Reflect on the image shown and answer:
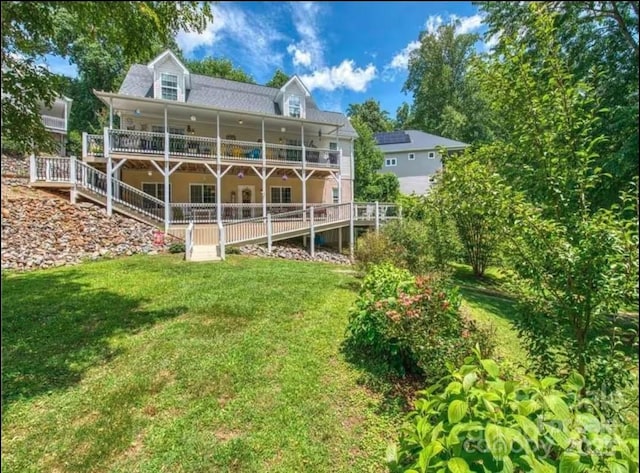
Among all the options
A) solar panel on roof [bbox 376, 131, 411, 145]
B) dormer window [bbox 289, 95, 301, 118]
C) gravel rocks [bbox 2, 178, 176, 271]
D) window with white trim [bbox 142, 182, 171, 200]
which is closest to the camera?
gravel rocks [bbox 2, 178, 176, 271]

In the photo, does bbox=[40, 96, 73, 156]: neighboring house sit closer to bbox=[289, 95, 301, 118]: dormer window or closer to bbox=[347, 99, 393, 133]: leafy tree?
bbox=[289, 95, 301, 118]: dormer window

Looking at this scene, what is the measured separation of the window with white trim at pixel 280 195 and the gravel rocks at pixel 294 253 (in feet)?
17.8

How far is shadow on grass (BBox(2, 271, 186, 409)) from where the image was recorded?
12.1 ft

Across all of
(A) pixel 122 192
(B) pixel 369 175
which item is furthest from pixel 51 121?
(B) pixel 369 175

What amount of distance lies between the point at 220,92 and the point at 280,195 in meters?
6.96

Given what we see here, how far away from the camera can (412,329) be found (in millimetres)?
3740

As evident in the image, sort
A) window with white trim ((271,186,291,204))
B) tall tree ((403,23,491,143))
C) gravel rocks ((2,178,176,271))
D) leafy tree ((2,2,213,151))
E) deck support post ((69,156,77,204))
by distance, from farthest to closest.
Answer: tall tree ((403,23,491,143))
window with white trim ((271,186,291,204))
deck support post ((69,156,77,204))
gravel rocks ((2,178,176,271))
leafy tree ((2,2,213,151))

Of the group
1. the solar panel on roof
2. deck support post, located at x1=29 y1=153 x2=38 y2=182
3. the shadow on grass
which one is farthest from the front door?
the solar panel on roof

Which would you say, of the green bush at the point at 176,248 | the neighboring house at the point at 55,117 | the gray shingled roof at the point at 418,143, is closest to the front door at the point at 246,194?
the green bush at the point at 176,248

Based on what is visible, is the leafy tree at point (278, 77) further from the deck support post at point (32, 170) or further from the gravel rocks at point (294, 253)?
the gravel rocks at point (294, 253)

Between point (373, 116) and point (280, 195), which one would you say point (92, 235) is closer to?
point (280, 195)

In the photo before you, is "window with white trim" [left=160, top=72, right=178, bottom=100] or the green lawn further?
"window with white trim" [left=160, top=72, right=178, bottom=100]

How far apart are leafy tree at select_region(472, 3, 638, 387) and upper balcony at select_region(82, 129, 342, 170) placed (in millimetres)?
15274

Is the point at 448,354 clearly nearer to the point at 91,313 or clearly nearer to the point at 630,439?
the point at 630,439
